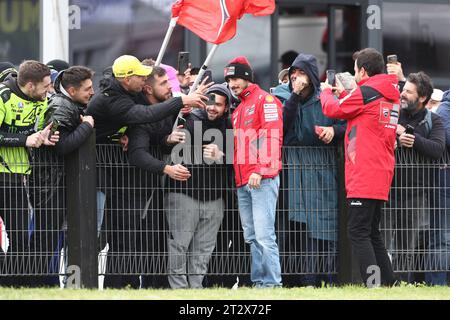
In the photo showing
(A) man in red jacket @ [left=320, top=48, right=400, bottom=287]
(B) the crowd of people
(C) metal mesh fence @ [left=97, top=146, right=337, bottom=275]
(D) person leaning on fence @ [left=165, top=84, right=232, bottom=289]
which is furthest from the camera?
(D) person leaning on fence @ [left=165, top=84, right=232, bottom=289]

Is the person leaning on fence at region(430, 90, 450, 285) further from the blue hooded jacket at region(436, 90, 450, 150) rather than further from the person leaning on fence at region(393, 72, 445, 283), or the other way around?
the blue hooded jacket at region(436, 90, 450, 150)

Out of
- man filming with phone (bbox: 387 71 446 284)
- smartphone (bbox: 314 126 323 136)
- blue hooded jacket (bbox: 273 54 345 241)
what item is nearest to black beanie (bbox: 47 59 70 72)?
blue hooded jacket (bbox: 273 54 345 241)

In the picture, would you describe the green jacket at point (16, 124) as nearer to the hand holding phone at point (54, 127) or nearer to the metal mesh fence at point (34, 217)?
the metal mesh fence at point (34, 217)

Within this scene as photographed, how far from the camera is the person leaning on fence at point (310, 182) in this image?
501 inches

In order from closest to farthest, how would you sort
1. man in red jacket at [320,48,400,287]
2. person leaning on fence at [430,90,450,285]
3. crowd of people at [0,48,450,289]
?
man in red jacket at [320,48,400,287], crowd of people at [0,48,450,289], person leaning on fence at [430,90,450,285]

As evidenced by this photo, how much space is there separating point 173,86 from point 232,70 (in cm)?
86

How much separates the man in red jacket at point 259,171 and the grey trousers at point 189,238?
0.39 meters

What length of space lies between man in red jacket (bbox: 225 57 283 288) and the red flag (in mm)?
482

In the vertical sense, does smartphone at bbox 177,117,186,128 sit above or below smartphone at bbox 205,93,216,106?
below

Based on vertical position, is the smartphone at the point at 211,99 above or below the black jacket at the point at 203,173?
above

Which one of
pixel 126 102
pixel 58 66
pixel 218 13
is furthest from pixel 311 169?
pixel 58 66

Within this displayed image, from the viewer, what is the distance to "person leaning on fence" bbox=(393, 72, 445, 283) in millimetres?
12891

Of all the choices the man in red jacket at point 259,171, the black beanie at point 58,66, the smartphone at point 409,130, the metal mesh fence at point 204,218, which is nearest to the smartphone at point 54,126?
the metal mesh fence at point 204,218
